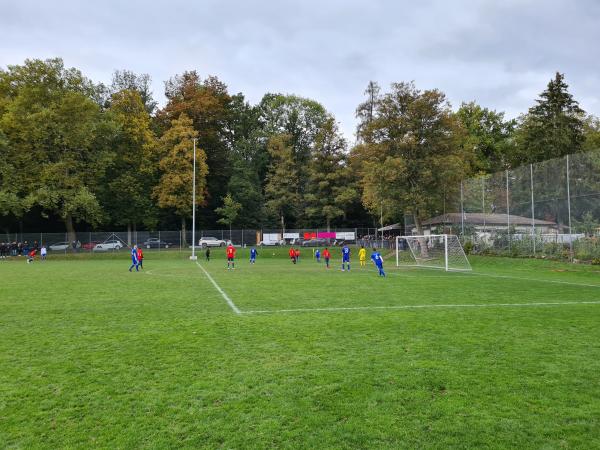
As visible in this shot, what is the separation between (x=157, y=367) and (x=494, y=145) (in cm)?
6429

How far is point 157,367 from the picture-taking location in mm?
6258

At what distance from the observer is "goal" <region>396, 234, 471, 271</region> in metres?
27.1

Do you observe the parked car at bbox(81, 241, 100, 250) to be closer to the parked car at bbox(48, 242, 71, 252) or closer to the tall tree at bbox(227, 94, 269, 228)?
the parked car at bbox(48, 242, 71, 252)

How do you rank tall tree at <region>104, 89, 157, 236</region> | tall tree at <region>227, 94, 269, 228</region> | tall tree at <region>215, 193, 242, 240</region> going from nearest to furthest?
tall tree at <region>104, 89, 157, 236</region> < tall tree at <region>215, 193, 242, 240</region> < tall tree at <region>227, 94, 269, 228</region>

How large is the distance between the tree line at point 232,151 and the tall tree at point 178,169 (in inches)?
5.7

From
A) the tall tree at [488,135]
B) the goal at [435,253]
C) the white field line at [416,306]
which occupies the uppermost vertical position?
the tall tree at [488,135]

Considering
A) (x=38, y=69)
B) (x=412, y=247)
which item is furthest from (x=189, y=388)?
(x=38, y=69)

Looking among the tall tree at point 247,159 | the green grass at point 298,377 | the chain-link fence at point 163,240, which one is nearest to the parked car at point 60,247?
the chain-link fence at point 163,240

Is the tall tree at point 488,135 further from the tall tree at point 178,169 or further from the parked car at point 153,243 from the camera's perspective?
the parked car at point 153,243

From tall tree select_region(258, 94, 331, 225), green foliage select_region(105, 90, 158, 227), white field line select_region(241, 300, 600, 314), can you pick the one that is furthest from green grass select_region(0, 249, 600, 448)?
tall tree select_region(258, 94, 331, 225)

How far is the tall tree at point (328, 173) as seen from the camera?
60.4m

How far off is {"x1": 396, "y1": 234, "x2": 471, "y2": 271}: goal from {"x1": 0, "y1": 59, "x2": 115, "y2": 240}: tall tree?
98.0 feet

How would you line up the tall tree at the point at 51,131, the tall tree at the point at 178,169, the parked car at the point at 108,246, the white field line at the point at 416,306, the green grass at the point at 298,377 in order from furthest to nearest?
the tall tree at the point at 178,169
the parked car at the point at 108,246
the tall tree at the point at 51,131
the white field line at the point at 416,306
the green grass at the point at 298,377

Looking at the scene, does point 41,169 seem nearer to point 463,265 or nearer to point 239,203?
point 239,203
